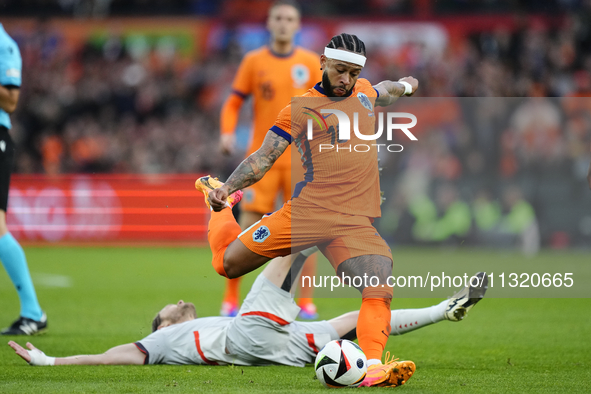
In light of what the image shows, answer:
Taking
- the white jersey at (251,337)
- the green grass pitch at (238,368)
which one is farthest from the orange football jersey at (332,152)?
the green grass pitch at (238,368)

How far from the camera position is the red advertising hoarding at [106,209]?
50.0 ft

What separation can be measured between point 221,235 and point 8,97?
7.88ft

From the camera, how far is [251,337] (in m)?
4.74

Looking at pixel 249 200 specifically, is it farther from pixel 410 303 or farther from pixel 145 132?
pixel 145 132

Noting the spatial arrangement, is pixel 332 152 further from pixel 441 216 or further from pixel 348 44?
pixel 441 216

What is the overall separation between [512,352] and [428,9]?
16794 millimetres

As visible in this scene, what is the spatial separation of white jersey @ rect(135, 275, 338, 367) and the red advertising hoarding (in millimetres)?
10446

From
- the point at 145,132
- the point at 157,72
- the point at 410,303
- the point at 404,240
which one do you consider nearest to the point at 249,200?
the point at 410,303

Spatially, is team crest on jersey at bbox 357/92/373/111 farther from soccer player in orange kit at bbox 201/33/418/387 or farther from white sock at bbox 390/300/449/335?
white sock at bbox 390/300/449/335

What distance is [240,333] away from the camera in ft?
15.6

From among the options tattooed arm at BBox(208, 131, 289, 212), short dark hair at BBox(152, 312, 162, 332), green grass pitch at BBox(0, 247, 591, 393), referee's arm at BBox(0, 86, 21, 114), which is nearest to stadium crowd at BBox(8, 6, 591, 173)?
green grass pitch at BBox(0, 247, 591, 393)

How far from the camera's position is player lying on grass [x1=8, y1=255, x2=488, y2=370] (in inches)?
185

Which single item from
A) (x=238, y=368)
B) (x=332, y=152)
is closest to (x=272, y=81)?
(x=332, y=152)

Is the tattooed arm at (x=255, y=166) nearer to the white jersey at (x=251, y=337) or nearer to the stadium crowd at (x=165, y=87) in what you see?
the white jersey at (x=251, y=337)
